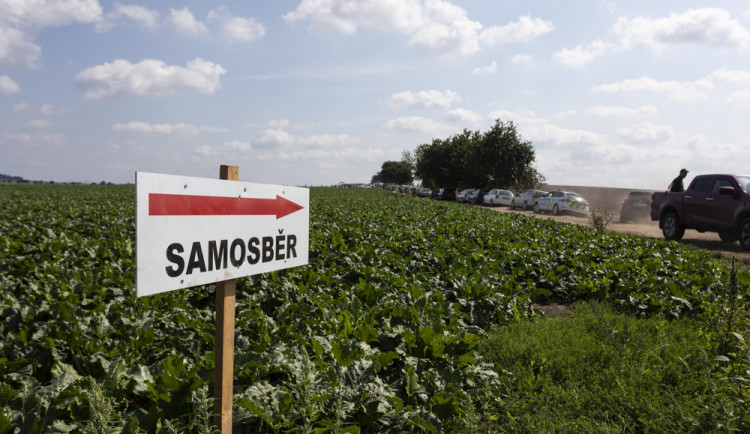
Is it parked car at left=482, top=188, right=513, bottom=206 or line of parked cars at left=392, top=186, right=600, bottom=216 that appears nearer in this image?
line of parked cars at left=392, top=186, right=600, bottom=216

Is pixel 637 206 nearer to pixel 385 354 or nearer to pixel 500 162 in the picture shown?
pixel 385 354

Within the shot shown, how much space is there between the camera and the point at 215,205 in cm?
222

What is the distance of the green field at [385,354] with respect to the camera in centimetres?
263

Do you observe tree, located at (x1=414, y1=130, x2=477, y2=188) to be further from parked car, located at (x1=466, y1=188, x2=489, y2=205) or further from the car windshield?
the car windshield

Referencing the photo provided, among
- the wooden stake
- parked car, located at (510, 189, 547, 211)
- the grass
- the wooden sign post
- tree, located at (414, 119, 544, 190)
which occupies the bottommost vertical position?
the grass

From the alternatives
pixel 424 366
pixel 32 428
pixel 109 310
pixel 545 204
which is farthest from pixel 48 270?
pixel 545 204

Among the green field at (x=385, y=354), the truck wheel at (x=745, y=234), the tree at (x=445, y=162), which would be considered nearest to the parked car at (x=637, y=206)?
the truck wheel at (x=745, y=234)

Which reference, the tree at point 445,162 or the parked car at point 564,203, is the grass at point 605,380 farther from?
the tree at point 445,162

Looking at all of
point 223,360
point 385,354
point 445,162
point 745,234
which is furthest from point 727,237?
point 445,162

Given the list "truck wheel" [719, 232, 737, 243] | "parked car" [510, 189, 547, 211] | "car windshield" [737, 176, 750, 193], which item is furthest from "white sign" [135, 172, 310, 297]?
"parked car" [510, 189, 547, 211]

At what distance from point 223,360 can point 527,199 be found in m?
31.9

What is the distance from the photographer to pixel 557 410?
327 cm

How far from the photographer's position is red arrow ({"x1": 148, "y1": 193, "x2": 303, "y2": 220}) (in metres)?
1.95

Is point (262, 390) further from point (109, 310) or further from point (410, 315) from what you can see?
point (109, 310)
